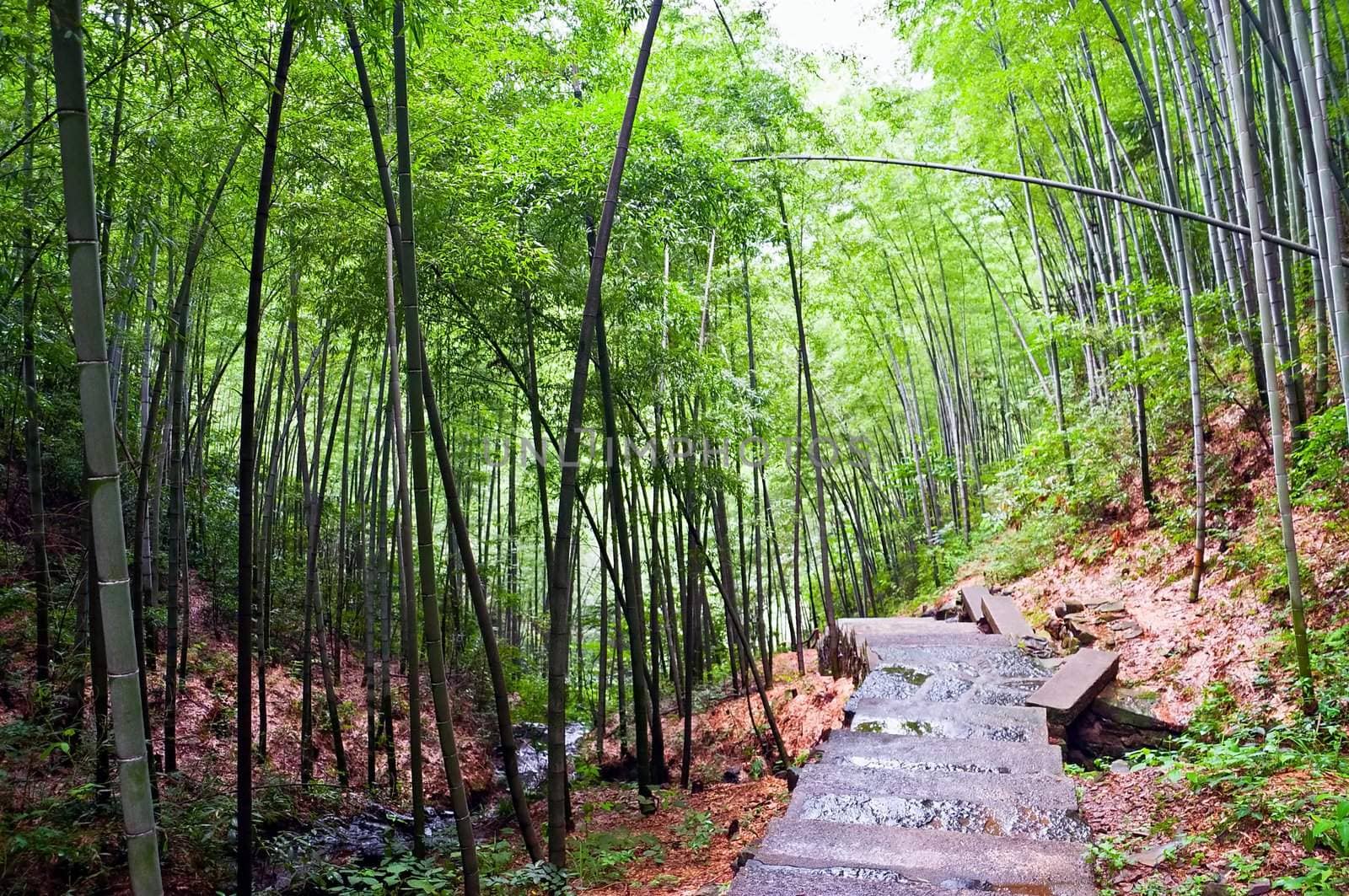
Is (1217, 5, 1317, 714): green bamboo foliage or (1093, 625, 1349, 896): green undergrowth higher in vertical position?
(1217, 5, 1317, 714): green bamboo foliage

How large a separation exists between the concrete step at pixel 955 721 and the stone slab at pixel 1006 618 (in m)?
1.68

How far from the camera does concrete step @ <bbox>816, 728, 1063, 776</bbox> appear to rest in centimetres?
352

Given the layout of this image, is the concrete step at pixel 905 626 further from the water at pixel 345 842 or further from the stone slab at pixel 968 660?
the water at pixel 345 842

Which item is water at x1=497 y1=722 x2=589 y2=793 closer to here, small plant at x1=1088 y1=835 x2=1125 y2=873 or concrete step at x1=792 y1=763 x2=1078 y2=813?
concrete step at x1=792 y1=763 x2=1078 y2=813

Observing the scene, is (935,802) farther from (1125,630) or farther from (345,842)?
(345,842)

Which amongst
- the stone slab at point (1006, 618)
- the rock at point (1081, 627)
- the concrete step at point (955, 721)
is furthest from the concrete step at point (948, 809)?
the stone slab at point (1006, 618)

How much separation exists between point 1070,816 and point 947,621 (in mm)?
4555

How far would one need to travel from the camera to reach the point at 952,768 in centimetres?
359

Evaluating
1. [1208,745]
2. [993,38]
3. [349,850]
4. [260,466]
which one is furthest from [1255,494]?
[260,466]

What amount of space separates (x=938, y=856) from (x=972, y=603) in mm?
4671

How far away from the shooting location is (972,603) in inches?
279

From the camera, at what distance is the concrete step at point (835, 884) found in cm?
247

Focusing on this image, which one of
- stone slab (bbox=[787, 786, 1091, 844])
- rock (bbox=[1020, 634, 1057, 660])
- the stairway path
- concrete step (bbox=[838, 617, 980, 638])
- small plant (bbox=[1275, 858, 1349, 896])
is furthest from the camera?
concrete step (bbox=[838, 617, 980, 638])

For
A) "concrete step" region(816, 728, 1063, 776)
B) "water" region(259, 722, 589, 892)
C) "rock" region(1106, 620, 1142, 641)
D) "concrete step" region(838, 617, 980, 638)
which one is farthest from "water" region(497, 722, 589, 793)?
"rock" region(1106, 620, 1142, 641)
